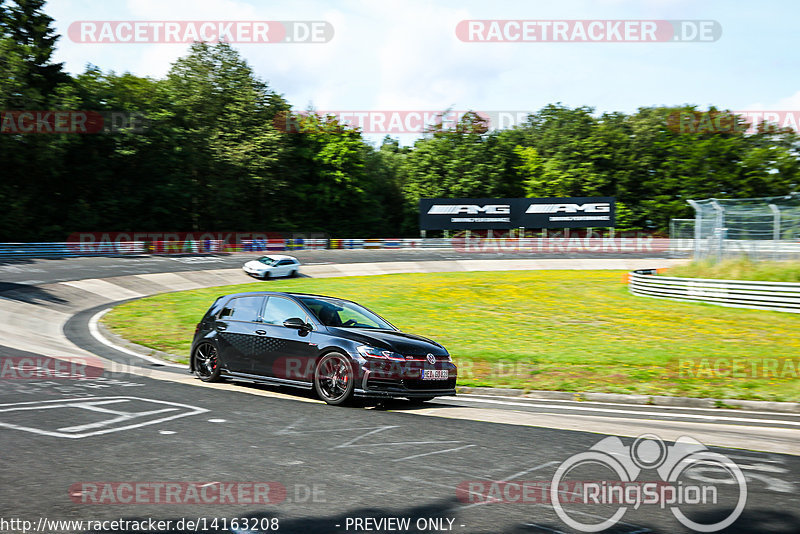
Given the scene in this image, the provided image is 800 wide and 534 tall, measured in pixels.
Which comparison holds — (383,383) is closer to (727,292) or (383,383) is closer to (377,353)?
(377,353)

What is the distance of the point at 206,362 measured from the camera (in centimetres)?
1130

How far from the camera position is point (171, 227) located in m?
61.3

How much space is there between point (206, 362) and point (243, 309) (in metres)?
1.12

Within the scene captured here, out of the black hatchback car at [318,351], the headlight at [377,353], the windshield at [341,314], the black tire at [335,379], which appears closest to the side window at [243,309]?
the black hatchback car at [318,351]

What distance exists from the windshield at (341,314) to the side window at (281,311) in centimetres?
16

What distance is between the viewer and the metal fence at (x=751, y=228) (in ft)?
76.9

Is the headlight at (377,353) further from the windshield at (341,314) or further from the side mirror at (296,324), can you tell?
the side mirror at (296,324)

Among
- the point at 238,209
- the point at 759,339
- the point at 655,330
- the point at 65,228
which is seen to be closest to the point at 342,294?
the point at 655,330

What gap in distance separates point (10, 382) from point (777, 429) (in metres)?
10.8

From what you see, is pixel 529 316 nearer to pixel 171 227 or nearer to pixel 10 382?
pixel 10 382

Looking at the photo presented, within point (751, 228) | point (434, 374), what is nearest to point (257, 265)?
point (751, 228)

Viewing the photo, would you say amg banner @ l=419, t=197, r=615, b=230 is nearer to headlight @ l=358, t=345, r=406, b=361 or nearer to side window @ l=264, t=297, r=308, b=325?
side window @ l=264, t=297, r=308, b=325

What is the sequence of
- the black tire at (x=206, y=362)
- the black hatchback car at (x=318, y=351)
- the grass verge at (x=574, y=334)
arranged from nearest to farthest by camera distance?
the black hatchback car at (x=318, y=351)
the black tire at (x=206, y=362)
the grass verge at (x=574, y=334)

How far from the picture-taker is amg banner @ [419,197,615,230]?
61.1 meters
